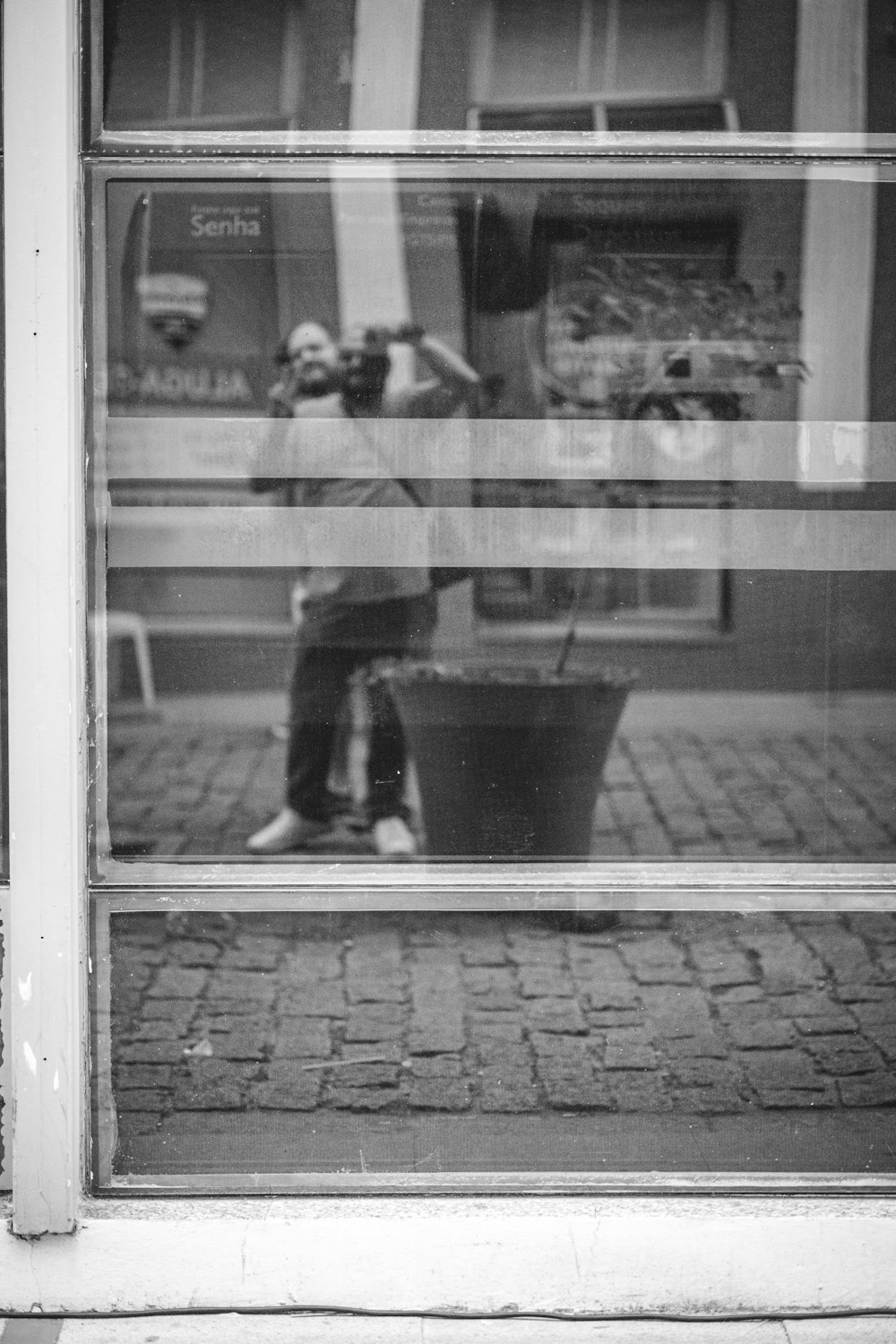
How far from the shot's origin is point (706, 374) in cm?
280

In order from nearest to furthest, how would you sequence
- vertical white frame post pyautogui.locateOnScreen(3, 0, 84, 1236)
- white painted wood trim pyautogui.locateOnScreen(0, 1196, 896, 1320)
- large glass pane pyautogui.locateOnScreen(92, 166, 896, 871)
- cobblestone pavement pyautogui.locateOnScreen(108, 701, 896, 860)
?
vertical white frame post pyautogui.locateOnScreen(3, 0, 84, 1236)
white painted wood trim pyautogui.locateOnScreen(0, 1196, 896, 1320)
large glass pane pyautogui.locateOnScreen(92, 166, 896, 871)
cobblestone pavement pyautogui.locateOnScreen(108, 701, 896, 860)

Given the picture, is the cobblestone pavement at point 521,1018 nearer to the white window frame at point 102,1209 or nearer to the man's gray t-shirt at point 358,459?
the white window frame at point 102,1209

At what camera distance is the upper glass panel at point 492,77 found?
104 inches

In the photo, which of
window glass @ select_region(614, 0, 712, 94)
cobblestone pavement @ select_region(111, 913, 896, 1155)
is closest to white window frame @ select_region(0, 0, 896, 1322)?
cobblestone pavement @ select_region(111, 913, 896, 1155)

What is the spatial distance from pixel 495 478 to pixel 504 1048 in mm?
1277

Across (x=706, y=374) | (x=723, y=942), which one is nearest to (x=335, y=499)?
(x=706, y=374)

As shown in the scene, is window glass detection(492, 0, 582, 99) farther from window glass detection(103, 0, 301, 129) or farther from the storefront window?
window glass detection(103, 0, 301, 129)

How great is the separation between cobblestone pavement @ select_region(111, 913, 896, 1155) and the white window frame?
0.22 m

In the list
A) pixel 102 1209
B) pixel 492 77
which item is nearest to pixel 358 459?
pixel 492 77

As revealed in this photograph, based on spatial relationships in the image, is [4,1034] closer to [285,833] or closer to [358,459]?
[285,833]

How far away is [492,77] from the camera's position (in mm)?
2645

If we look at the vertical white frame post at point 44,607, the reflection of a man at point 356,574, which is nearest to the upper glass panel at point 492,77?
the vertical white frame post at point 44,607

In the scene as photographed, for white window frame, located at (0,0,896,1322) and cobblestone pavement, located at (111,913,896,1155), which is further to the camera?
cobblestone pavement, located at (111,913,896,1155)

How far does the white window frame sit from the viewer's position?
2.46m
